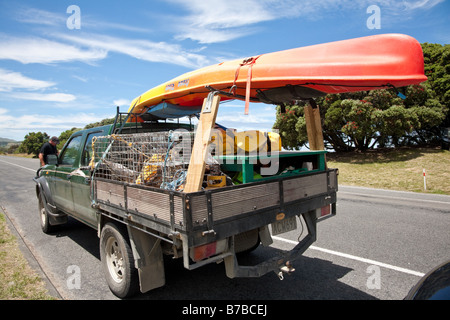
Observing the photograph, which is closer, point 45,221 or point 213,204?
point 213,204

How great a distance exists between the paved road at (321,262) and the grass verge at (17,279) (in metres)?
0.16

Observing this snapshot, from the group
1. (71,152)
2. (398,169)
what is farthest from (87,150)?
(398,169)

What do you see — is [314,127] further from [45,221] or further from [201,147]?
[45,221]

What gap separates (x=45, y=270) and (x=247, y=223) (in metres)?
3.34

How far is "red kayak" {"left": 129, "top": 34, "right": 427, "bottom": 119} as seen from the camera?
10.5 ft

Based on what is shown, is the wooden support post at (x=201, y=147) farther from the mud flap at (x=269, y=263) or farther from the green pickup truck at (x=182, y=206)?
the mud flap at (x=269, y=263)

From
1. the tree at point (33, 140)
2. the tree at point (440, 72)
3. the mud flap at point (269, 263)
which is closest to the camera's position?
the mud flap at point (269, 263)

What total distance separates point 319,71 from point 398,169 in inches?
596

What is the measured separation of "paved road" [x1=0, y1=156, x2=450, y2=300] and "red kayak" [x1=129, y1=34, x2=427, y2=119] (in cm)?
241

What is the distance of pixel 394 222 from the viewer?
21.9 feet

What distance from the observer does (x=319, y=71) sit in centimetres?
341

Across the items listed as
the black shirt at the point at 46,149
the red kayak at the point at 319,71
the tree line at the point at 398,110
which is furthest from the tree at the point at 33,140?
the red kayak at the point at 319,71

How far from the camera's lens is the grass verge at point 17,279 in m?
3.56
